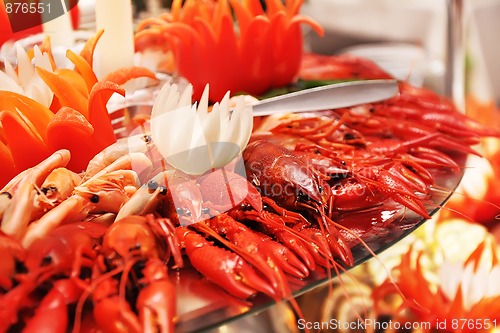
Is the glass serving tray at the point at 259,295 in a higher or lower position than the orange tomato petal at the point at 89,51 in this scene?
lower

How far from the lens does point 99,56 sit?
0.95m

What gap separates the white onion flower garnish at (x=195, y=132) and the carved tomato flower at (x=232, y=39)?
26cm

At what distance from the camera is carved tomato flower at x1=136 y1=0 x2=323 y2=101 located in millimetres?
1064

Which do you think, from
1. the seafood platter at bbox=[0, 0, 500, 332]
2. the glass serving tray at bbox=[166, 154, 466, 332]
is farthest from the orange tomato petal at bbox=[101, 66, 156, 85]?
the glass serving tray at bbox=[166, 154, 466, 332]

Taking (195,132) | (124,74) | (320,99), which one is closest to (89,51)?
(124,74)

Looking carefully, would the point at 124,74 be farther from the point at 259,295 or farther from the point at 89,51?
the point at 259,295

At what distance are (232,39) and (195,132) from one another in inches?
16.6

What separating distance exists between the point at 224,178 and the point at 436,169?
0.42m

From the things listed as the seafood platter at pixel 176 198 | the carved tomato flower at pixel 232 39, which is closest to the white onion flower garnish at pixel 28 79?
the seafood platter at pixel 176 198

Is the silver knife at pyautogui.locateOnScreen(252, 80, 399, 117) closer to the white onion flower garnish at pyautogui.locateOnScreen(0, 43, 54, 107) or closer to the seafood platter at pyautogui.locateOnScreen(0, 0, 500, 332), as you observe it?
the seafood platter at pyautogui.locateOnScreen(0, 0, 500, 332)

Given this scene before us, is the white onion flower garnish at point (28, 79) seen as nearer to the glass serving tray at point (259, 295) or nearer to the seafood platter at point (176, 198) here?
the seafood platter at point (176, 198)

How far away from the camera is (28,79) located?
32.0 inches

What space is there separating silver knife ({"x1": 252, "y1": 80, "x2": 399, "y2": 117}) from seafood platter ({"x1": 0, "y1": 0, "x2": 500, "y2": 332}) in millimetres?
28

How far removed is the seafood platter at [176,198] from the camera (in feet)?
1.95
